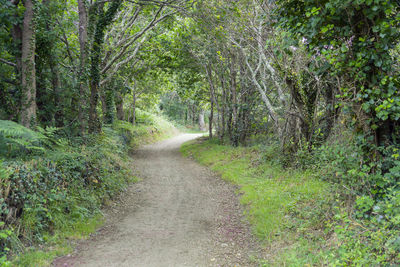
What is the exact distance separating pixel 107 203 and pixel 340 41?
7.18 metres

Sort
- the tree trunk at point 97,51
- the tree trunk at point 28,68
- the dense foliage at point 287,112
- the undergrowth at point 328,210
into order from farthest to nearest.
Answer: the tree trunk at point 97,51 < the tree trunk at point 28,68 < the dense foliage at point 287,112 < the undergrowth at point 328,210

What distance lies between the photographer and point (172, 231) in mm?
6578

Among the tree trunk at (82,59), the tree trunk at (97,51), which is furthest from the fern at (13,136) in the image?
the tree trunk at (97,51)

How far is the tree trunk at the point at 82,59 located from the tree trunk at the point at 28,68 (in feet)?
7.18

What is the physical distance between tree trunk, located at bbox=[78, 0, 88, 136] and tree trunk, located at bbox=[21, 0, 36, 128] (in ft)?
7.18

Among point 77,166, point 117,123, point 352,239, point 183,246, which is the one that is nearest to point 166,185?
point 77,166

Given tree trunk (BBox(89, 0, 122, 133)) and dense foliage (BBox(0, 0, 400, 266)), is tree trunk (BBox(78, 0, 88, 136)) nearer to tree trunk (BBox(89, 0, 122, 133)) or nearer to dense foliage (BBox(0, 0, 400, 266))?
dense foliage (BBox(0, 0, 400, 266))

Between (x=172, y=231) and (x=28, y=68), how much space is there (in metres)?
5.84

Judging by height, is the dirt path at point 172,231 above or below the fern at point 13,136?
below

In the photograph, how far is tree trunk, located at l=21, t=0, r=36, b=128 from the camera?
295 inches

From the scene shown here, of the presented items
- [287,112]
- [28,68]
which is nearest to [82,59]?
[28,68]

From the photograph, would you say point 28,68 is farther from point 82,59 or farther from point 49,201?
point 49,201

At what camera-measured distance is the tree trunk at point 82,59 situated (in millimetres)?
9773

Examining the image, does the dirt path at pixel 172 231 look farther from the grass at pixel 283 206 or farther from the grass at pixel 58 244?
the grass at pixel 283 206
